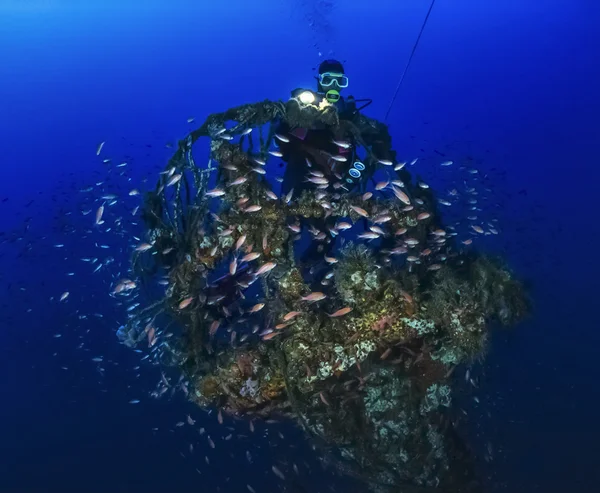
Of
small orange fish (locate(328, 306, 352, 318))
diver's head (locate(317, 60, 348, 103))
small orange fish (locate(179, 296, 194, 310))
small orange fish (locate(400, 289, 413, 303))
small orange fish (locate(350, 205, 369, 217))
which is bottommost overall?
small orange fish (locate(400, 289, 413, 303))

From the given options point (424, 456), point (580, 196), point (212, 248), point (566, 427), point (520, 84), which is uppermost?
point (520, 84)

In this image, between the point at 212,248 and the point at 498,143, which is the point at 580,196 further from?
the point at 212,248

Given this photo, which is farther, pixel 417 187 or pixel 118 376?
pixel 118 376

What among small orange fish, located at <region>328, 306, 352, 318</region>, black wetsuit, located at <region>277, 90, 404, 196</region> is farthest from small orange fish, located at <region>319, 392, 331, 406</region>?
black wetsuit, located at <region>277, 90, 404, 196</region>

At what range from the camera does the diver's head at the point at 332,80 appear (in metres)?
7.95

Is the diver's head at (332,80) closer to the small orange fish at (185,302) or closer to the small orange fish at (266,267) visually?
the small orange fish at (266,267)

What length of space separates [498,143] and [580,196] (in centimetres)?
2984

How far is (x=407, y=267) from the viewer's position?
7.43 metres

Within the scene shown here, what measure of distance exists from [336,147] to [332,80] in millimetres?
1438

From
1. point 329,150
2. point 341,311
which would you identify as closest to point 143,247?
point 341,311

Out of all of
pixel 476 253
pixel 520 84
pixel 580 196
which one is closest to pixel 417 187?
pixel 476 253

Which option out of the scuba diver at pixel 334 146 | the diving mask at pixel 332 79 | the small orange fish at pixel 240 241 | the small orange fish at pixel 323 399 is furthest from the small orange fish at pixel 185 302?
the diving mask at pixel 332 79

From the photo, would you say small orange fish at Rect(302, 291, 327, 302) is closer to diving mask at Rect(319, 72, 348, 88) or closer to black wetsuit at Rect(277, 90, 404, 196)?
black wetsuit at Rect(277, 90, 404, 196)

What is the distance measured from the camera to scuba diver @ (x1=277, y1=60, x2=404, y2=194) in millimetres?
8672
